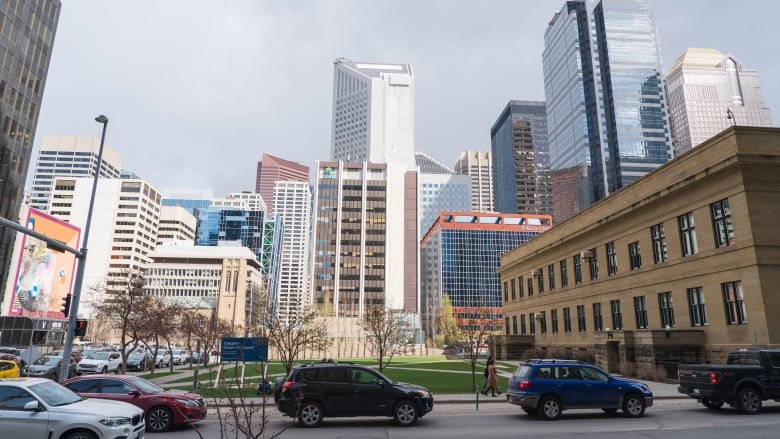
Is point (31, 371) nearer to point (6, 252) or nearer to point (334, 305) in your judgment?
point (6, 252)

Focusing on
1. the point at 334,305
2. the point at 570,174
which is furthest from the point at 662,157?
the point at 334,305

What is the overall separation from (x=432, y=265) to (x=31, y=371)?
14867 centimetres

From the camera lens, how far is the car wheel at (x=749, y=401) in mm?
15367

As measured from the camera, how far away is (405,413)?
14531mm

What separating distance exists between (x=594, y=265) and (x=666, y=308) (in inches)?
379

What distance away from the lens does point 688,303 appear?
28734 millimetres

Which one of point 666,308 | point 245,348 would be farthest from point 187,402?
point 666,308

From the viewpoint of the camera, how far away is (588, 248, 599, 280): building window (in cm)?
3997

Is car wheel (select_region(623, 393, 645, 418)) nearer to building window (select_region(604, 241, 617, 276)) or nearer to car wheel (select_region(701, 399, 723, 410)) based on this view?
car wheel (select_region(701, 399, 723, 410))

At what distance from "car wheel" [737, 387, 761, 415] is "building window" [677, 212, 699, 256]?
14.6 m

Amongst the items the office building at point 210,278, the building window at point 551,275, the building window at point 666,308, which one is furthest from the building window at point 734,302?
the office building at point 210,278

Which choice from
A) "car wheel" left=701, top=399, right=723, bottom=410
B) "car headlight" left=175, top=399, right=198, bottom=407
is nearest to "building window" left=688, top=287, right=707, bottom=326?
"car wheel" left=701, top=399, right=723, bottom=410

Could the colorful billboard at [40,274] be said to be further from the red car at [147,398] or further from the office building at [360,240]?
the red car at [147,398]

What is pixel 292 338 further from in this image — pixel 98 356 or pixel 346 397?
pixel 346 397
